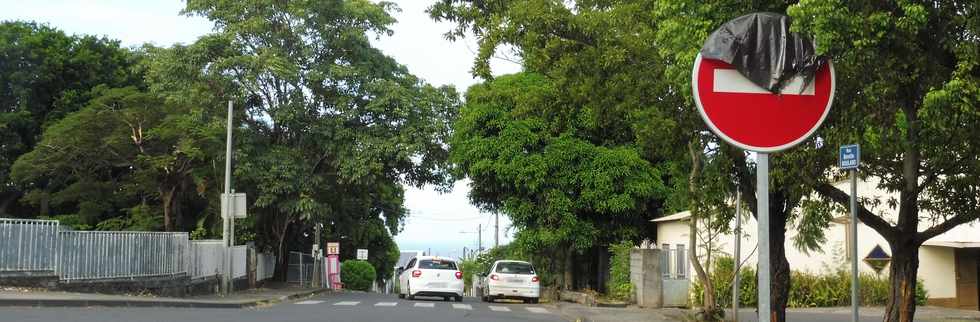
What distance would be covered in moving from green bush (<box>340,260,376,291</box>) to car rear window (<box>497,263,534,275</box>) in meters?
34.8

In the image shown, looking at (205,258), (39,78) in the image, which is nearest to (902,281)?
(205,258)

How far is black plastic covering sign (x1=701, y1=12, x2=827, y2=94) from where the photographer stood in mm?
3846

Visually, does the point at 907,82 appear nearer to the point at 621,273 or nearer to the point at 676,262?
A: the point at 676,262

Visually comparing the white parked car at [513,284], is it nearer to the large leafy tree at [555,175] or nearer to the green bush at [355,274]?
the large leafy tree at [555,175]

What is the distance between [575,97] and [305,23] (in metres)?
21.5

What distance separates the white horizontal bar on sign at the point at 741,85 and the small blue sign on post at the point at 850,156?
600 cm

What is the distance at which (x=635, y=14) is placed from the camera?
13.7m

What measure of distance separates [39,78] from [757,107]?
4066 centimetres

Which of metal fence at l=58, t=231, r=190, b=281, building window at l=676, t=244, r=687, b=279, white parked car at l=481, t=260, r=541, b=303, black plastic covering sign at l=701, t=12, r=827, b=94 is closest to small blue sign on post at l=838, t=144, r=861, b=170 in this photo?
black plastic covering sign at l=701, t=12, r=827, b=94

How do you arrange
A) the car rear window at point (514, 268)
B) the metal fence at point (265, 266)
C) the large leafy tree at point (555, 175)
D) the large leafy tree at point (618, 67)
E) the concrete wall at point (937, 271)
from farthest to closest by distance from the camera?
the metal fence at point (265, 266) → the large leafy tree at point (555, 175) → the car rear window at point (514, 268) → the concrete wall at point (937, 271) → the large leafy tree at point (618, 67)

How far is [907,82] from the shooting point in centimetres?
981

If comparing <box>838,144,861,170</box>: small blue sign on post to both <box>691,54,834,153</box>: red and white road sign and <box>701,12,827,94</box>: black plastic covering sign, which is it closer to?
<box>701,12,827,94</box>: black plastic covering sign

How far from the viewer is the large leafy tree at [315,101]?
1328 inches

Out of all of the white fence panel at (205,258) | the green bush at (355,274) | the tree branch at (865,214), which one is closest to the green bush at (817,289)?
the tree branch at (865,214)
